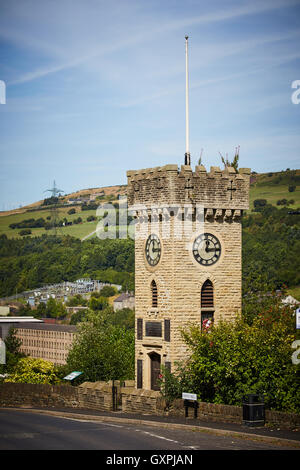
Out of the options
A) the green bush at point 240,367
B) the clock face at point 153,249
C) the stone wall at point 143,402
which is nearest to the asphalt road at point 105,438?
the stone wall at point 143,402

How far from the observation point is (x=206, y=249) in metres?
36.9

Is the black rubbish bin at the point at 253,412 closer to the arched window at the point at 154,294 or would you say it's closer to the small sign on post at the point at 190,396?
the small sign on post at the point at 190,396

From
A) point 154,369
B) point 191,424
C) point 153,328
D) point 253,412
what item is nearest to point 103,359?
point 154,369

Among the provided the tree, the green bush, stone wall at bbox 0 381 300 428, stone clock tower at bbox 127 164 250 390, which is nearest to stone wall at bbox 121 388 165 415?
stone wall at bbox 0 381 300 428

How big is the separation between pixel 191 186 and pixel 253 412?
12691mm

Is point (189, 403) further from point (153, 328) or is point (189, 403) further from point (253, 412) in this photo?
point (153, 328)

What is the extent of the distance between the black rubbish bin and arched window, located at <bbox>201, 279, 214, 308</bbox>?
9.80 metres

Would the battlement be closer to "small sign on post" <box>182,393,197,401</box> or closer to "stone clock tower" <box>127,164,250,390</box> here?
"stone clock tower" <box>127,164,250,390</box>

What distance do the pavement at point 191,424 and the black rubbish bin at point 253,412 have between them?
200 millimetres

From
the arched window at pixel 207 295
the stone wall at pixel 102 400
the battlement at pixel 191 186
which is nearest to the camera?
the stone wall at pixel 102 400

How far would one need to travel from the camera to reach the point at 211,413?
29.6m

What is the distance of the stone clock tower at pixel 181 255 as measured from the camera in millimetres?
36219
